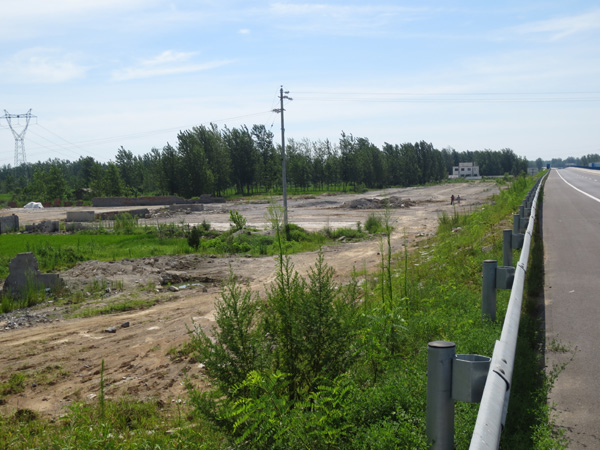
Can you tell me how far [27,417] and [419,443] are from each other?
19.1 feet

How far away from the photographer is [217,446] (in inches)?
171

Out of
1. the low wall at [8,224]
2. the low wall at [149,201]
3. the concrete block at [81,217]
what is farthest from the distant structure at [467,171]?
the low wall at [8,224]

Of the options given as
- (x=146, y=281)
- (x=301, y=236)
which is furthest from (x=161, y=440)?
(x=301, y=236)

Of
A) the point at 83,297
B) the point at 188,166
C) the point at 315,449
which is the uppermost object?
the point at 188,166

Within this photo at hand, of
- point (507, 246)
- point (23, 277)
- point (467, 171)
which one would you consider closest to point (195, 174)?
point (23, 277)

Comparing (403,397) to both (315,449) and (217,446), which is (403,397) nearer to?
(315,449)

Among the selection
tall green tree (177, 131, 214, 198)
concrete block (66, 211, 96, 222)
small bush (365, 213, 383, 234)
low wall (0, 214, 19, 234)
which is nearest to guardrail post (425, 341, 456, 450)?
small bush (365, 213, 383, 234)

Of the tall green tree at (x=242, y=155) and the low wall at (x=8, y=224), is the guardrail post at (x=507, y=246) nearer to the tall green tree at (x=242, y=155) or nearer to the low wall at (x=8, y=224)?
the low wall at (x=8, y=224)

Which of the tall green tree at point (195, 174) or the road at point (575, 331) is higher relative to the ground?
the tall green tree at point (195, 174)

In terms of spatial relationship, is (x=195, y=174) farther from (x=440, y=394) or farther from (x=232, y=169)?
(x=440, y=394)

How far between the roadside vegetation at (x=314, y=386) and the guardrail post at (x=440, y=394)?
2.66 feet

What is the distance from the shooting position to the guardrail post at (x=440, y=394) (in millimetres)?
1983

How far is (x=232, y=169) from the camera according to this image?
91.2 meters

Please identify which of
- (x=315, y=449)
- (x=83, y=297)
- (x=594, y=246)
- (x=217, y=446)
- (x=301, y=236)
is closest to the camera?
(x=315, y=449)
